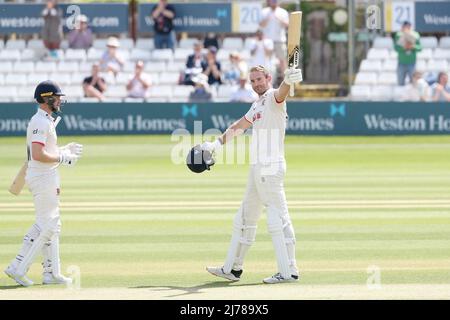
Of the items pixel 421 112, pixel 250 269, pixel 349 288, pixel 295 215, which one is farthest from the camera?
pixel 421 112

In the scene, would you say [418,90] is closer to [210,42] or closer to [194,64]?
[194,64]

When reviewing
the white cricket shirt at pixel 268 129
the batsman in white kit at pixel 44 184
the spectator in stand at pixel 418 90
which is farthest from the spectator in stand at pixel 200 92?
the batsman in white kit at pixel 44 184

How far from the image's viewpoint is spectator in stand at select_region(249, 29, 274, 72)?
27250 millimetres

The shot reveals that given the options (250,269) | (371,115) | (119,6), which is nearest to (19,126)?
(119,6)

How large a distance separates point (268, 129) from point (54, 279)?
7.05ft

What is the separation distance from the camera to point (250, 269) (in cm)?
1066

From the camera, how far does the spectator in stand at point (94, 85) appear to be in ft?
88.2

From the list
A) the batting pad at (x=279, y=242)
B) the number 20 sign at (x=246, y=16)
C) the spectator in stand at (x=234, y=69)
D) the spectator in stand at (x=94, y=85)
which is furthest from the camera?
the number 20 sign at (x=246, y=16)

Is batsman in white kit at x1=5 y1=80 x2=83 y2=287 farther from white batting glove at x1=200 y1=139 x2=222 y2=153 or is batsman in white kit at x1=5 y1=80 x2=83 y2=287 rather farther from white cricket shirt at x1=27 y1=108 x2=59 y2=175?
white batting glove at x1=200 y1=139 x2=222 y2=153

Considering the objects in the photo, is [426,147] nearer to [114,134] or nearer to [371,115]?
[371,115]

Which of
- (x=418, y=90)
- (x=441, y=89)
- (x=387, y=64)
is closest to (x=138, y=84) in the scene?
(x=387, y=64)

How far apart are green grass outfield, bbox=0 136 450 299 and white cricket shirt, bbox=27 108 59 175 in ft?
3.20

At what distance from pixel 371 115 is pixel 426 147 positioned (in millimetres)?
2308

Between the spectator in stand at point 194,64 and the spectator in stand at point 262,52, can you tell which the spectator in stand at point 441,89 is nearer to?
the spectator in stand at point 262,52
